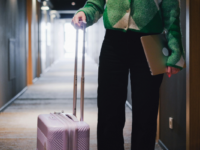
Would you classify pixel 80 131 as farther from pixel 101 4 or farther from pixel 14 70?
pixel 14 70

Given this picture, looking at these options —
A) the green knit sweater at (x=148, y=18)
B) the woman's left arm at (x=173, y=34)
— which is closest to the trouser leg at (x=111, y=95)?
the green knit sweater at (x=148, y=18)

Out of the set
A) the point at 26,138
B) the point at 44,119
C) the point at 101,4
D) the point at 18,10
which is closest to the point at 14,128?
the point at 26,138

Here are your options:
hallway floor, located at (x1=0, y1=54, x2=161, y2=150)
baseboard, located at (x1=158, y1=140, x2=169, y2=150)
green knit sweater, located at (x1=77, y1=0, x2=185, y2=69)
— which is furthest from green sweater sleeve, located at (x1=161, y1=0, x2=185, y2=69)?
hallway floor, located at (x1=0, y1=54, x2=161, y2=150)

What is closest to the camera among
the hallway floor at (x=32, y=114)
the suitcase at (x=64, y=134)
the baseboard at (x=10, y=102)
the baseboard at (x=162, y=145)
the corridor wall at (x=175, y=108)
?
the suitcase at (x=64, y=134)

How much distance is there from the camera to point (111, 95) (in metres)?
1.54

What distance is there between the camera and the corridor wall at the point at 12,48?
14.6ft

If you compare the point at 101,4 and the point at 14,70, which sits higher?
the point at 101,4

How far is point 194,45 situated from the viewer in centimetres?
192

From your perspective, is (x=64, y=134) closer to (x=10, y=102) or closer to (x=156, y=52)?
(x=156, y=52)

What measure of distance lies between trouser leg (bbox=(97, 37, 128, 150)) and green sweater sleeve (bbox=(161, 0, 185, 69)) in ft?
0.76

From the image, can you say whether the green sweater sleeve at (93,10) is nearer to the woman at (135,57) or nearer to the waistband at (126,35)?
the woman at (135,57)

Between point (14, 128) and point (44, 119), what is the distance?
1946 mm

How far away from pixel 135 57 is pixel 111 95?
218mm

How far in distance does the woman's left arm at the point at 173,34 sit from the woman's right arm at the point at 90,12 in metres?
0.31
